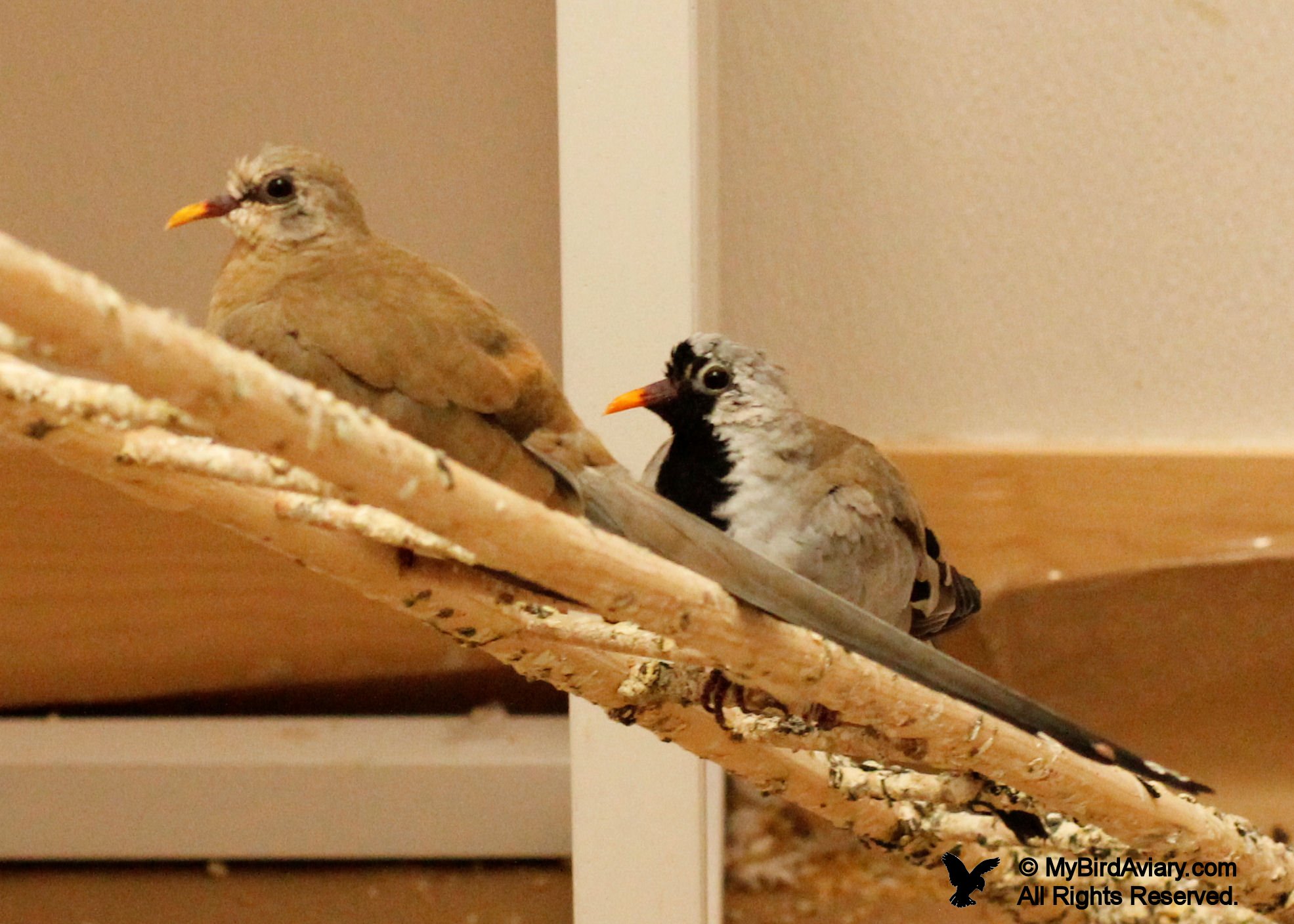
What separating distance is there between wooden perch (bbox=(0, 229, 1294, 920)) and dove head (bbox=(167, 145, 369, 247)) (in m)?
0.23

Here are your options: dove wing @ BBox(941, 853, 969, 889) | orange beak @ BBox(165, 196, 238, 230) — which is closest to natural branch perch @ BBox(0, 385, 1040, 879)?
dove wing @ BBox(941, 853, 969, 889)

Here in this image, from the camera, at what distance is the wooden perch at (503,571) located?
253 millimetres

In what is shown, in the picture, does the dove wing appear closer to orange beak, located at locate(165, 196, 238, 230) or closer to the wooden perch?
the wooden perch

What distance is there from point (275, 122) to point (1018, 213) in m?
0.79

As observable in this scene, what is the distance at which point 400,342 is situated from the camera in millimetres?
494

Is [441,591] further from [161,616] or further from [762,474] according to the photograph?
[161,616]

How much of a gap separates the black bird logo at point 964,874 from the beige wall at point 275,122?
426 mm

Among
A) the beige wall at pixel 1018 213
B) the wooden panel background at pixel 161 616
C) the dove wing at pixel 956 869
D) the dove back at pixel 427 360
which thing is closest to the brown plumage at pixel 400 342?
the dove back at pixel 427 360

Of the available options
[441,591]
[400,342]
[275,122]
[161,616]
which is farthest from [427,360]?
[161,616]

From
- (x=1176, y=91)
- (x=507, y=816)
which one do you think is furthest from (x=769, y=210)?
(x=507, y=816)

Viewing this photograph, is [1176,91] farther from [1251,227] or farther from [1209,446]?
[1209,446]

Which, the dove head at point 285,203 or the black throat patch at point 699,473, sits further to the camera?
the black throat patch at point 699,473

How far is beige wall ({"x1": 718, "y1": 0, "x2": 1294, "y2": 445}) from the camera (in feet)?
4.01

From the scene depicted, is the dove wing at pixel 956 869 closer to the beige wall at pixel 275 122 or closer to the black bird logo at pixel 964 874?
the black bird logo at pixel 964 874
